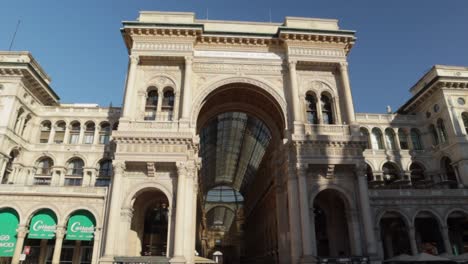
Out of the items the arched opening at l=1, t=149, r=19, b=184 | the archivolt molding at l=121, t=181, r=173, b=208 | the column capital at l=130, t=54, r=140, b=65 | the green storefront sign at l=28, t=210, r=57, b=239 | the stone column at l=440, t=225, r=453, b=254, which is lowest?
the stone column at l=440, t=225, r=453, b=254

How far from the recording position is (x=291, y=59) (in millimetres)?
30250

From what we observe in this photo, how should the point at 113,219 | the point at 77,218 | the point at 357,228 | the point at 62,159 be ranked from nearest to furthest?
the point at 113,219, the point at 357,228, the point at 77,218, the point at 62,159

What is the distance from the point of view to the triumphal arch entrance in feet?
84.5

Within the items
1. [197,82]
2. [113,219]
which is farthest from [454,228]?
[113,219]

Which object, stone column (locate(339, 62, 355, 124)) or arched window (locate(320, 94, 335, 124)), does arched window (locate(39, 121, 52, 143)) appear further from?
stone column (locate(339, 62, 355, 124))

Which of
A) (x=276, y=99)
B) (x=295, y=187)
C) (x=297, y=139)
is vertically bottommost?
(x=295, y=187)

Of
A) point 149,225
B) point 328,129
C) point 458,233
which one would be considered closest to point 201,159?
point 149,225

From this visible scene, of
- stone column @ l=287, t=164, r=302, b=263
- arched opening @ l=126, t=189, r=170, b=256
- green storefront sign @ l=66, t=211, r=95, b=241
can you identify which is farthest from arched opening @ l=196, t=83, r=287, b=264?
green storefront sign @ l=66, t=211, r=95, b=241

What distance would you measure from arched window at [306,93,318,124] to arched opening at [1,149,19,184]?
30547 mm

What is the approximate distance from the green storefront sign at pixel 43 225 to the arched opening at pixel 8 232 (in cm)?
134

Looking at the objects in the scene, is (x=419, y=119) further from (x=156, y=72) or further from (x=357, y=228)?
(x=156, y=72)

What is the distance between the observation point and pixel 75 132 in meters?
40.7

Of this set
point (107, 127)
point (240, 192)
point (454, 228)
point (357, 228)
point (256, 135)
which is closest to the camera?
point (357, 228)

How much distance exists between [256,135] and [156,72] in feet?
66.5
